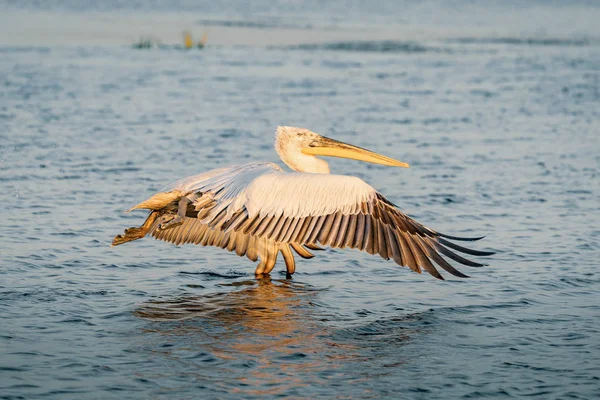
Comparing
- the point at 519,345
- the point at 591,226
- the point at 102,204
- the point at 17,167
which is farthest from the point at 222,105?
the point at 519,345

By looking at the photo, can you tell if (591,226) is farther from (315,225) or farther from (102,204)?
(102,204)

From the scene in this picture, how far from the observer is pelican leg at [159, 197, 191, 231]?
7414mm

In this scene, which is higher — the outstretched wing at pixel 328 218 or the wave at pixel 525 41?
the wave at pixel 525 41

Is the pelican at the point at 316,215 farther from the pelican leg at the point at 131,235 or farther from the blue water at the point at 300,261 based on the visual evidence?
the blue water at the point at 300,261

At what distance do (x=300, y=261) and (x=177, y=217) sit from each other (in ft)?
3.83

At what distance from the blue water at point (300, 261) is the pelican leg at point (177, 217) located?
1.27 ft

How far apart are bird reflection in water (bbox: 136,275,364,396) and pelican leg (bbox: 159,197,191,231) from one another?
614 millimetres

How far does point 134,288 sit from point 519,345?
2.70 meters

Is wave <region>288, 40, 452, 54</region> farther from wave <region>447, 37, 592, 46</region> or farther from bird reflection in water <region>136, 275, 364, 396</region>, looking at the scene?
bird reflection in water <region>136, 275, 364, 396</region>

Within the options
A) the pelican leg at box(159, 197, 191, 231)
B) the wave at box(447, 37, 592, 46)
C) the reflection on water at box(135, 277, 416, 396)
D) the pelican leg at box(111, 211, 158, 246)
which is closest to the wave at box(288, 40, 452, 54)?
the wave at box(447, 37, 592, 46)

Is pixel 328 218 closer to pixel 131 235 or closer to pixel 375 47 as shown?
pixel 131 235

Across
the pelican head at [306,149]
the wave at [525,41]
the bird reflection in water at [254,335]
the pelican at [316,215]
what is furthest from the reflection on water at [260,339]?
the wave at [525,41]

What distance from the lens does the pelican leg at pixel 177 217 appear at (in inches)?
292

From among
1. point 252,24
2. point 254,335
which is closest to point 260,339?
point 254,335
